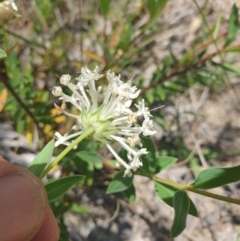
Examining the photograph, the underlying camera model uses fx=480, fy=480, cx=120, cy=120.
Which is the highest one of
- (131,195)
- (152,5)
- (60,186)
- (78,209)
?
(152,5)

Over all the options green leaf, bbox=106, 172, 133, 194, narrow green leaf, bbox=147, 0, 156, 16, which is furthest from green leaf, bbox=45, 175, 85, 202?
narrow green leaf, bbox=147, 0, 156, 16

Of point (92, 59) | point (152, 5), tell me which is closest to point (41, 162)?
point (152, 5)

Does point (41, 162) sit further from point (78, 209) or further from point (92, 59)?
point (92, 59)

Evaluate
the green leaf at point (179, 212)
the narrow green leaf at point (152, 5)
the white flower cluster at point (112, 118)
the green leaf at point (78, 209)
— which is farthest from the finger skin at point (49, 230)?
the narrow green leaf at point (152, 5)

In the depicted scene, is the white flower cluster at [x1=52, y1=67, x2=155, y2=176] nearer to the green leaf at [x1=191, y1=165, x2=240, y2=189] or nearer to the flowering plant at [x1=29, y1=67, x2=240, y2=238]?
the flowering plant at [x1=29, y1=67, x2=240, y2=238]

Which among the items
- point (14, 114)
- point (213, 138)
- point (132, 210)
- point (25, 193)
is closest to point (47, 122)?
point (14, 114)

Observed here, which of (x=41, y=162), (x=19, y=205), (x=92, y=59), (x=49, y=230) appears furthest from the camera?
(x=92, y=59)
